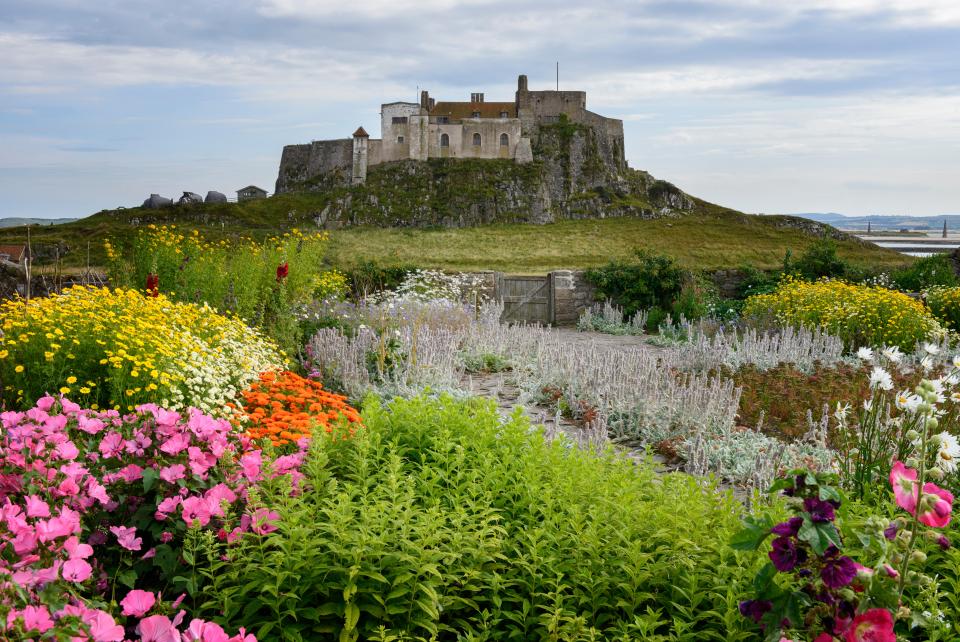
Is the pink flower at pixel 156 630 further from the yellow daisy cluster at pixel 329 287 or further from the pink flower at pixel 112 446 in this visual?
the yellow daisy cluster at pixel 329 287

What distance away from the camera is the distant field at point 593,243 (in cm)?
3128

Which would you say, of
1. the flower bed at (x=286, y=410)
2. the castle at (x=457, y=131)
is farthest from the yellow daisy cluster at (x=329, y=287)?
the castle at (x=457, y=131)

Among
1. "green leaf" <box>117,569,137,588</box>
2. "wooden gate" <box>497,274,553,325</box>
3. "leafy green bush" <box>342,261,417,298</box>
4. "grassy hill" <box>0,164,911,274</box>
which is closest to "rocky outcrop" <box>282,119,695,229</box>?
"grassy hill" <box>0,164,911,274</box>

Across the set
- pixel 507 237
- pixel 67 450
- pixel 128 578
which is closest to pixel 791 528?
pixel 128 578

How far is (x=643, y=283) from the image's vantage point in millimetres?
15883

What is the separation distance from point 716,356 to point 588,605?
677 centimetres

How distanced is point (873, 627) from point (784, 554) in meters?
0.26

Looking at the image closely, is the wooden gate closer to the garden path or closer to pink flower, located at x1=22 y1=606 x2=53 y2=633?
the garden path

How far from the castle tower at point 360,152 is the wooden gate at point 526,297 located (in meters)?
44.7

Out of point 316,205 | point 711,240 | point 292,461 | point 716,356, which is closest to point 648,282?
point 716,356

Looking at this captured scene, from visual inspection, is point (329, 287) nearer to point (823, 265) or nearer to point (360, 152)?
point (823, 265)

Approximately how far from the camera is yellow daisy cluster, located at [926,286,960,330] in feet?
42.0

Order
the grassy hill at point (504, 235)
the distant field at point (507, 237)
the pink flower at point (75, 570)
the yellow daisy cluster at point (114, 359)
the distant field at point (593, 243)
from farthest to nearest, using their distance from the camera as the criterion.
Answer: the distant field at point (593, 243)
the grassy hill at point (504, 235)
the distant field at point (507, 237)
the yellow daisy cluster at point (114, 359)
the pink flower at point (75, 570)

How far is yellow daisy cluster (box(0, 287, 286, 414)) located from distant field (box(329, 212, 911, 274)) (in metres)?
21.0
